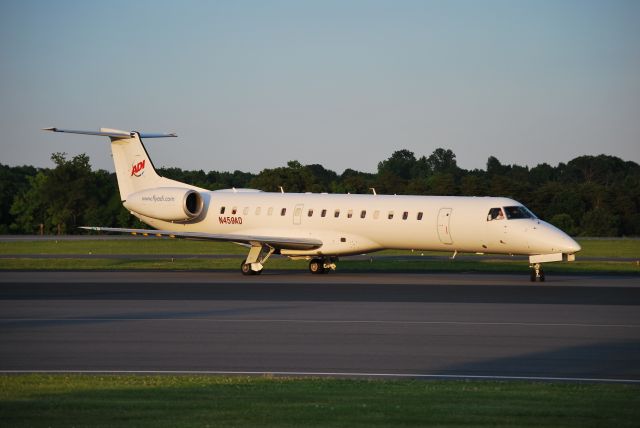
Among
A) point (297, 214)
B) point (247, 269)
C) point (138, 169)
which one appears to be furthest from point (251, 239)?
point (138, 169)

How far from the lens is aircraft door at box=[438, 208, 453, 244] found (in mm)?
32250

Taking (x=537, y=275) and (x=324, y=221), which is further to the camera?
(x=324, y=221)

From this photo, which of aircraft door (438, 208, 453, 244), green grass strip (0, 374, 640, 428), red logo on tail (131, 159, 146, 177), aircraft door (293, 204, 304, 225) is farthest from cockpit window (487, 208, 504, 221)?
green grass strip (0, 374, 640, 428)

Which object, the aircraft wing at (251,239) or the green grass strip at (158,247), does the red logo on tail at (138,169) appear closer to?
the aircraft wing at (251,239)

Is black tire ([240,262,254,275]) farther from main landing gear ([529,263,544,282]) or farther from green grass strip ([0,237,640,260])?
green grass strip ([0,237,640,260])

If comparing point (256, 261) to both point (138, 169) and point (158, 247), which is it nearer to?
point (138, 169)

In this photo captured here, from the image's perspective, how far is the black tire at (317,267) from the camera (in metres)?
35.4

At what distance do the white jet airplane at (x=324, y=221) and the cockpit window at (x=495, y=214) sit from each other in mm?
32

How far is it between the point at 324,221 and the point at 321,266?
1.66 meters

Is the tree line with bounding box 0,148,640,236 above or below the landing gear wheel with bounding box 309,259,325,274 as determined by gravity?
above

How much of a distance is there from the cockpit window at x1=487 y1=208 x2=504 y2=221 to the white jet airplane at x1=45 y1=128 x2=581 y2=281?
0.11 feet

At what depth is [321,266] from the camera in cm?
3550

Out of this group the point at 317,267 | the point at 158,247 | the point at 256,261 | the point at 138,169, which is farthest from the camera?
the point at 158,247

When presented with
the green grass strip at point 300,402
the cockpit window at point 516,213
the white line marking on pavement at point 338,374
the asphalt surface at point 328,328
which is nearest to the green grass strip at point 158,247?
the cockpit window at point 516,213
